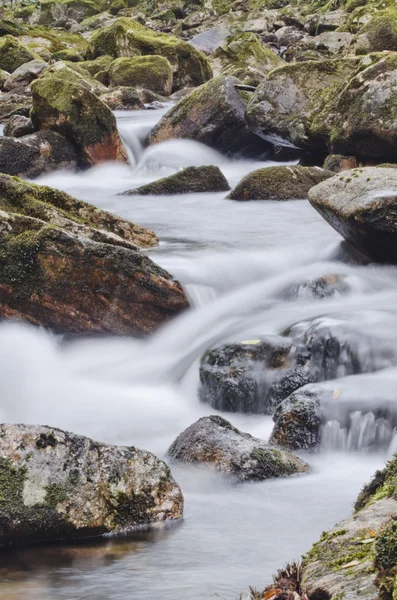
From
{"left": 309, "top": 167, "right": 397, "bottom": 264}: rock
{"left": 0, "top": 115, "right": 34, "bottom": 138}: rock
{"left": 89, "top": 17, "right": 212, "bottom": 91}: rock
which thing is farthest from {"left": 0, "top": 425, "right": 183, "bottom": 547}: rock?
{"left": 89, "top": 17, "right": 212, "bottom": 91}: rock

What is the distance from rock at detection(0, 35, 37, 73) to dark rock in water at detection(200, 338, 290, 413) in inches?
1107

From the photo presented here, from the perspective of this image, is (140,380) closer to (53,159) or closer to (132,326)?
(132,326)

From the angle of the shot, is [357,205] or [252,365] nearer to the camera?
[252,365]

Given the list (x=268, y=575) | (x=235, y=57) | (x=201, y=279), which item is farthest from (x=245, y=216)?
(x=235, y=57)

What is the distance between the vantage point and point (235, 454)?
4961 millimetres

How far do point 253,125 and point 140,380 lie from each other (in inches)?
382

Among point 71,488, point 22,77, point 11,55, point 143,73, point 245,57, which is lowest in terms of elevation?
point 71,488

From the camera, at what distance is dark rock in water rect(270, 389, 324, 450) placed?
5617 millimetres

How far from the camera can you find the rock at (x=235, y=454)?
192 inches

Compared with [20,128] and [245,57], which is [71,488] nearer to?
[20,128]

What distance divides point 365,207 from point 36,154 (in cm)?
909

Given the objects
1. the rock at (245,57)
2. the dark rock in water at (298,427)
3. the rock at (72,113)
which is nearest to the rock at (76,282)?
the dark rock in water at (298,427)

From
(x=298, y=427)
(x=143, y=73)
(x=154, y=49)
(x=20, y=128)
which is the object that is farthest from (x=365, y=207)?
(x=154, y=49)

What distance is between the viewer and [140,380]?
25.1 feet
